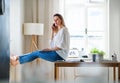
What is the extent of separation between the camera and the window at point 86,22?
4531 mm

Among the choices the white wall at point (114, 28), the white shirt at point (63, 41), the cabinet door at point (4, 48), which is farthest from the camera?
the white wall at point (114, 28)

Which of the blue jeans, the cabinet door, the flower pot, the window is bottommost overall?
the flower pot

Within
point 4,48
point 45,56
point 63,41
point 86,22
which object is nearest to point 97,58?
point 63,41

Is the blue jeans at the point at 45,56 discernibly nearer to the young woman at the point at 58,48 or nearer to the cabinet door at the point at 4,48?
the young woman at the point at 58,48

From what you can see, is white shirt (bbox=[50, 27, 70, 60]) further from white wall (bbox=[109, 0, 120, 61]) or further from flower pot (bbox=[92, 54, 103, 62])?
white wall (bbox=[109, 0, 120, 61])

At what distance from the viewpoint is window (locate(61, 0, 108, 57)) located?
4531mm

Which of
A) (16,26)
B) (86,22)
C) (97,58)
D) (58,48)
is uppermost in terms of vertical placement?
(86,22)

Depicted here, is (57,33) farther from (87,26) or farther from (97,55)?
(87,26)

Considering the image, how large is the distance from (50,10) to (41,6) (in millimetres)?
182

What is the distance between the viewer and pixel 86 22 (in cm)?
455

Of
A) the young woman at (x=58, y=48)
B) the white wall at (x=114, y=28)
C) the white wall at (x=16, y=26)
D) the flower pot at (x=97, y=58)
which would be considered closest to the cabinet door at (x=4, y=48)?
the young woman at (x=58, y=48)

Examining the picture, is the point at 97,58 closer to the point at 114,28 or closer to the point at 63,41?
the point at 63,41

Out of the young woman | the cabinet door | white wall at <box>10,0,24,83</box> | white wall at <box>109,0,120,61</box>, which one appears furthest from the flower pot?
the cabinet door

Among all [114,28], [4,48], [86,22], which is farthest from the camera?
[86,22]
